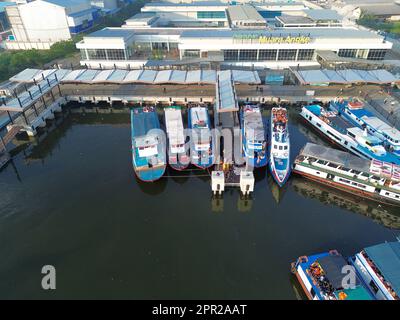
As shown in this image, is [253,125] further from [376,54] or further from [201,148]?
[376,54]

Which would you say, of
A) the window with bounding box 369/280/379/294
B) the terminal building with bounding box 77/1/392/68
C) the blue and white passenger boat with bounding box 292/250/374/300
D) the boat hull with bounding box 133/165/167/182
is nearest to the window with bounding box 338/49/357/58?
the terminal building with bounding box 77/1/392/68

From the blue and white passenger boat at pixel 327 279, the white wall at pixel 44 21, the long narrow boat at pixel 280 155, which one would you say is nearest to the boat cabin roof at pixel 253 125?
the long narrow boat at pixel 280 155

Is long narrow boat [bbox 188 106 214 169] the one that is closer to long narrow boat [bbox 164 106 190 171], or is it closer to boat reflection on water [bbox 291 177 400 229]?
long narrow boat [bbox 164 106 190 171]

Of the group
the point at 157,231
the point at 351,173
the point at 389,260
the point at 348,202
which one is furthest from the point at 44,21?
the point at 389,260

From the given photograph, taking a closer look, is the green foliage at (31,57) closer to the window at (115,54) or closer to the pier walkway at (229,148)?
the window at (115,54)
